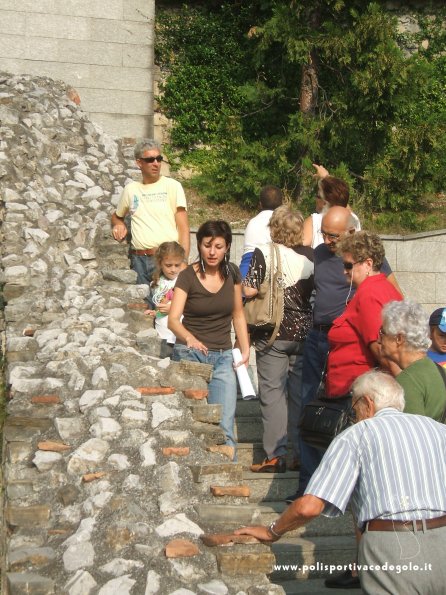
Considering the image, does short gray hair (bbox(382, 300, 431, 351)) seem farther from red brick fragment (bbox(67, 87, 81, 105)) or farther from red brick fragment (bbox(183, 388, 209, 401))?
red brick fragment (bbox(67, 87, 81, 105))

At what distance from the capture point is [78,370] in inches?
227

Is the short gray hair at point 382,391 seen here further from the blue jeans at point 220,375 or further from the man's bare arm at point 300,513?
the blue jeans at point 220,375

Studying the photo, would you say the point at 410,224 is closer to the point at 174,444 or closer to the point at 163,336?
the point at 163,336

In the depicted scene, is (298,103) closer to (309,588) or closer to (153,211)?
(153,211)

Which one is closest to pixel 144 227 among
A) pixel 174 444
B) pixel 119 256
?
pixel 119 256

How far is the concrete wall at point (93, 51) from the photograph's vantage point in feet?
38.9

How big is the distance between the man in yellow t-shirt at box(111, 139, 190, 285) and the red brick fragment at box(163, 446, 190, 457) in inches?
97.3

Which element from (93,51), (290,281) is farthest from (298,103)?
(290,281)

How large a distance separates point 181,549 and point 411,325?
1355 millimetres

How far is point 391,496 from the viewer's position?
353 centimetres

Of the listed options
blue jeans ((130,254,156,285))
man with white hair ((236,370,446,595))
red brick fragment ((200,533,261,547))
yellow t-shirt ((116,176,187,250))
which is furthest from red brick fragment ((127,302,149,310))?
man with white hair ((236,370,446,595))

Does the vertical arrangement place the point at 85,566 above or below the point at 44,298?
below

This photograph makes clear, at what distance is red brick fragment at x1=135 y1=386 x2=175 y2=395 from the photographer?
5555 mm

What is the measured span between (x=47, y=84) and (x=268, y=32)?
265 cm
